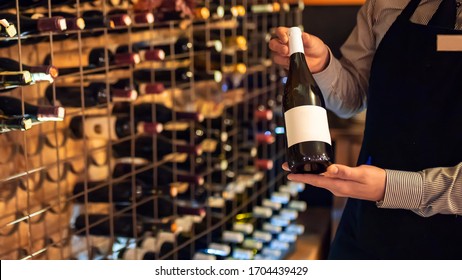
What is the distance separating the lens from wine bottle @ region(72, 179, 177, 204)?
162 cm

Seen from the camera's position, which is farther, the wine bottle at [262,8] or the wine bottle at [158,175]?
the wine bottle at [262,8]

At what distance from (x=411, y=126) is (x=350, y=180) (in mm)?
269

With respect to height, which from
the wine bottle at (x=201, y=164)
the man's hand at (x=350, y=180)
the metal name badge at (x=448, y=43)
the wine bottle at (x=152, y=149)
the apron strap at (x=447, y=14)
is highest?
the apron strap at (x=447, y=14)

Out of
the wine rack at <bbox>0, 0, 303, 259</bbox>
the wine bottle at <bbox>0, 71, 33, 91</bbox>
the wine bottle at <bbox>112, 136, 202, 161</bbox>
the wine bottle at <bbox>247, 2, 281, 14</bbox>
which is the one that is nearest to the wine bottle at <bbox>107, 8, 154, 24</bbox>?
the wine rack at <bbox>0, 0, 303, 259</bbox>

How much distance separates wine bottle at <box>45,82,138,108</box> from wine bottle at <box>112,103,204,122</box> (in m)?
0.17

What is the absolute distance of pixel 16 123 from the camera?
1.20 metres

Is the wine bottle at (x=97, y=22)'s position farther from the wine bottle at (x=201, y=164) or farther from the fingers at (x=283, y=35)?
the wine bottle at (x=201, y=164)

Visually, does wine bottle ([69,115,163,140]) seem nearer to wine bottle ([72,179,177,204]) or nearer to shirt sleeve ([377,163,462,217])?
wine bottle ([72,179,177,204])

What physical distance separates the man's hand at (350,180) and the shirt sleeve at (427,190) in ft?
0.06

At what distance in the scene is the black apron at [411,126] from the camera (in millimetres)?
1371

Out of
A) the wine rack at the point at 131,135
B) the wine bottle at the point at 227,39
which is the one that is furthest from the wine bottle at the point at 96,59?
the wine bottle at the point at 227,39

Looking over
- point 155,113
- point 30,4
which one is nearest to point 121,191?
point 155,113
